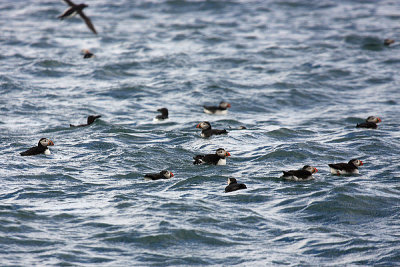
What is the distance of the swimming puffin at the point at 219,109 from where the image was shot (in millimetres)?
19078

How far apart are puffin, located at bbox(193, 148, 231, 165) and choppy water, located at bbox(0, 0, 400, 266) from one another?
0.18 metres

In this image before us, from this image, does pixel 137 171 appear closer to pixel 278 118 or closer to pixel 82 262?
pixel 82 262

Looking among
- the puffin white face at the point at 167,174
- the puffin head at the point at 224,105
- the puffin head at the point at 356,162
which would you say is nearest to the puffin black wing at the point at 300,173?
the puffin head at the point at 356,162

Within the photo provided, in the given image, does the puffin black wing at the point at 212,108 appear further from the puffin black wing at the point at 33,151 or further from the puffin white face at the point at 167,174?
the puffin white face at the point at 167,174

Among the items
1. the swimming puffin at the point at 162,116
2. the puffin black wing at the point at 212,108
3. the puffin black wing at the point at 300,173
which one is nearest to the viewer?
the puffin black wing at the point at 300,173

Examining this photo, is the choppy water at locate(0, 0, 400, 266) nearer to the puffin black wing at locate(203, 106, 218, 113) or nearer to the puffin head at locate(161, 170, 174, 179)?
the puffin head at locate(161, 170, 174, 179)

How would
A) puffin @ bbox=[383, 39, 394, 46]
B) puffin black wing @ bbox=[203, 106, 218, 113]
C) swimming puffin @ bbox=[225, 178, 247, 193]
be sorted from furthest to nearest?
Result: puffin @ bbox=[383, 39, 394, 46]
puffin black wing @ bbox=[203, 106, 218, 113]
swimming puffin @ bbox=[225, 178, 247, 193]

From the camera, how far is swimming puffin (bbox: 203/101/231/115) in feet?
62.6

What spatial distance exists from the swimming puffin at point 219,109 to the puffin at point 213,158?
5802mm

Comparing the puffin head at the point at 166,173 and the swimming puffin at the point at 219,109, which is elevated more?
the puffin head at the point at 166,173

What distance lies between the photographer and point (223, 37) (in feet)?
104

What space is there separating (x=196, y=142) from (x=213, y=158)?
2547 millimetres

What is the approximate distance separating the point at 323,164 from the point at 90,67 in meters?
14.2

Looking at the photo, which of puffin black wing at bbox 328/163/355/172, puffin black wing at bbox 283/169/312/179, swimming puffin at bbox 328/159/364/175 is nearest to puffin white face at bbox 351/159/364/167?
swimming puffin at bbox 328/159/364/175
